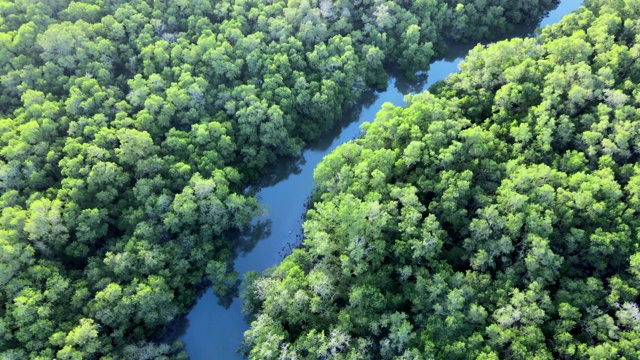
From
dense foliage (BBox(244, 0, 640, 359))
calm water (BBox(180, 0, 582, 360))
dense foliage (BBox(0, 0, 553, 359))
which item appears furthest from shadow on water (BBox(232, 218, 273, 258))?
dense foliage (BBox(244, 0, 640, 359))

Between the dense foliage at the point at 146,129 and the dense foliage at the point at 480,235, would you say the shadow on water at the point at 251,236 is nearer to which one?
the dense foliage at the point at 146,129

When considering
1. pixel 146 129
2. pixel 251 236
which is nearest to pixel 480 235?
pixel 251 236

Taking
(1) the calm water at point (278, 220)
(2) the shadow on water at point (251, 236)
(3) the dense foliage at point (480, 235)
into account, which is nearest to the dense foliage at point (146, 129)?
(2) the shadow on water at point (251, 236)

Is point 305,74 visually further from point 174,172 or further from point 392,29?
point 174,172

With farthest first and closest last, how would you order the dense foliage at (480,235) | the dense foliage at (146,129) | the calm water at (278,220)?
the calm water at (278,220)
the dense foliage at (146,129)
the dense foliage at (480,235)

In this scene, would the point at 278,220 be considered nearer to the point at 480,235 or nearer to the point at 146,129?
the point at 146,129

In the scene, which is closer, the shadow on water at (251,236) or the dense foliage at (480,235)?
the dense foliage at (480,235)
